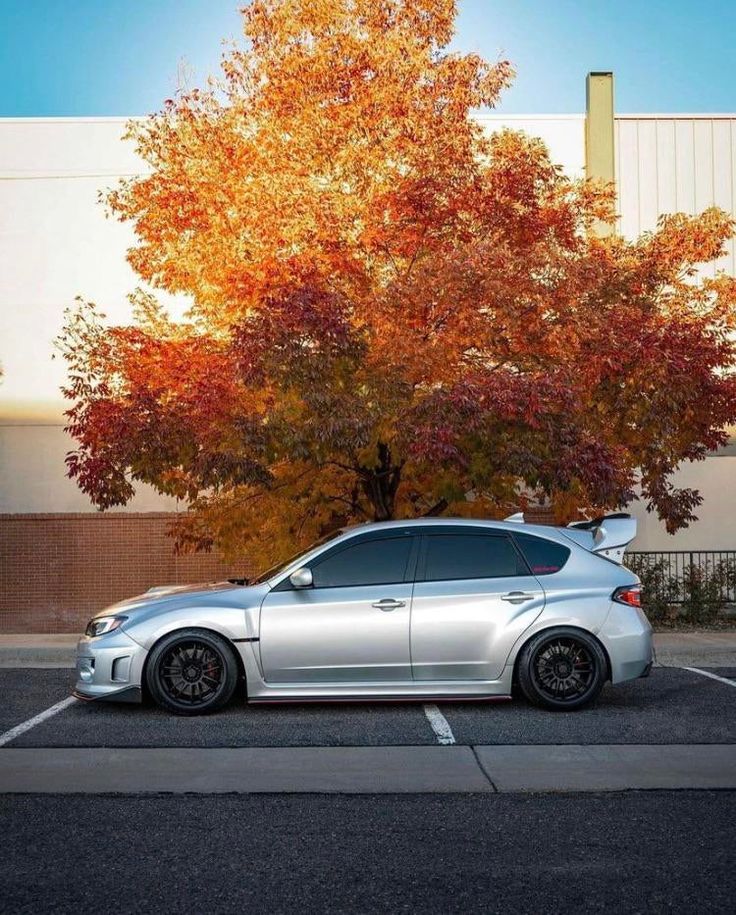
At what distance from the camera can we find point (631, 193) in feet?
71.7

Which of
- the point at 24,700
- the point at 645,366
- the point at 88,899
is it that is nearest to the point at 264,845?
the point at 88,899

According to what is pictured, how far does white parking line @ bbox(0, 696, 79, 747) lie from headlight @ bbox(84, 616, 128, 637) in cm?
75

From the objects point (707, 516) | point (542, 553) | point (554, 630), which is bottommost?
point (554, 630)

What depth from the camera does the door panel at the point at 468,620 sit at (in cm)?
995

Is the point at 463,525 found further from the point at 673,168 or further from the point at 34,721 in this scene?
the point at 673,168

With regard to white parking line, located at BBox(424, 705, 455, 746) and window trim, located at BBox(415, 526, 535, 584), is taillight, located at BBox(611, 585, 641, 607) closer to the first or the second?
window trim, located at BBox(415, 526, 535, 584)

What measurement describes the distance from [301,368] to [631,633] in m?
4.86

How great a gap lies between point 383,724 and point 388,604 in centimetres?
99

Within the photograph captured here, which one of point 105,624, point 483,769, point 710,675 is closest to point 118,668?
point 105,624

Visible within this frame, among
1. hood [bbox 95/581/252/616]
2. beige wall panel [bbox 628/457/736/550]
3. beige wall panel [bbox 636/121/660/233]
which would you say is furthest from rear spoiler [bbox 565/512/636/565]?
beige wall panel [bbox 636/121/660/233]

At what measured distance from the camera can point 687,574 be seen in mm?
19391

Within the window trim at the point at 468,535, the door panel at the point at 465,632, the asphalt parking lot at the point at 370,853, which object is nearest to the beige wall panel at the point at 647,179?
the window trim at the point at 468,535

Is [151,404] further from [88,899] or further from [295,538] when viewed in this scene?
[88,899]

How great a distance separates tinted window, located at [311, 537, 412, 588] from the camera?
10.2 m
